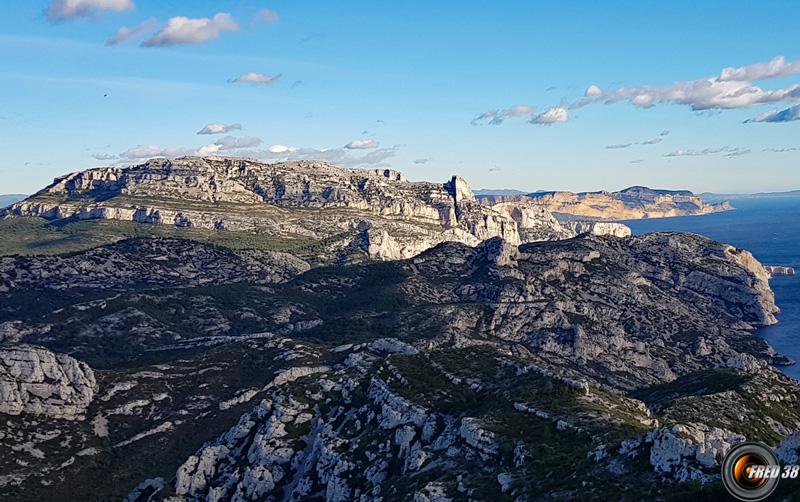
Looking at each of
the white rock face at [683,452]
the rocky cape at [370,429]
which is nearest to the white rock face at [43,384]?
the rocky cape at [370,429]

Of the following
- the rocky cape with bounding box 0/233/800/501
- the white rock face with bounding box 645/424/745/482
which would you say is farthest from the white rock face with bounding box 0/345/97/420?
the white rock face with bounding box 645/424/745/482

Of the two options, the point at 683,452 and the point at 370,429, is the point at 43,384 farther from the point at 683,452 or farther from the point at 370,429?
Result: the point at 683,452

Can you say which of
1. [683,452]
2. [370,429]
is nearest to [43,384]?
[370,429]

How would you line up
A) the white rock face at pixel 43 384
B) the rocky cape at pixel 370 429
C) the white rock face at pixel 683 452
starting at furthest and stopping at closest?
the white rock face at pixel 43 384, the rocky cape at pixel 370 429, the white rock face at pixel 683 452

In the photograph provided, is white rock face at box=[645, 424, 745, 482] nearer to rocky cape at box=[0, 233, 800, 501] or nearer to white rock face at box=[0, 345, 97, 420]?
rocky cape at box=[0, 233, 800, 501]

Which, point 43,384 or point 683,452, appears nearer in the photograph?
point 683,452

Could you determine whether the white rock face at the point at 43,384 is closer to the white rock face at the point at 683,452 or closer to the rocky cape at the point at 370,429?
the rocky cape at the point at 370,429

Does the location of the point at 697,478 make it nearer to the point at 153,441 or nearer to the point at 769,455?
the point at 769,455

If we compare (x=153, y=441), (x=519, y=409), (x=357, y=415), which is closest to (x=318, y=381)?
(x=357, y=415)
